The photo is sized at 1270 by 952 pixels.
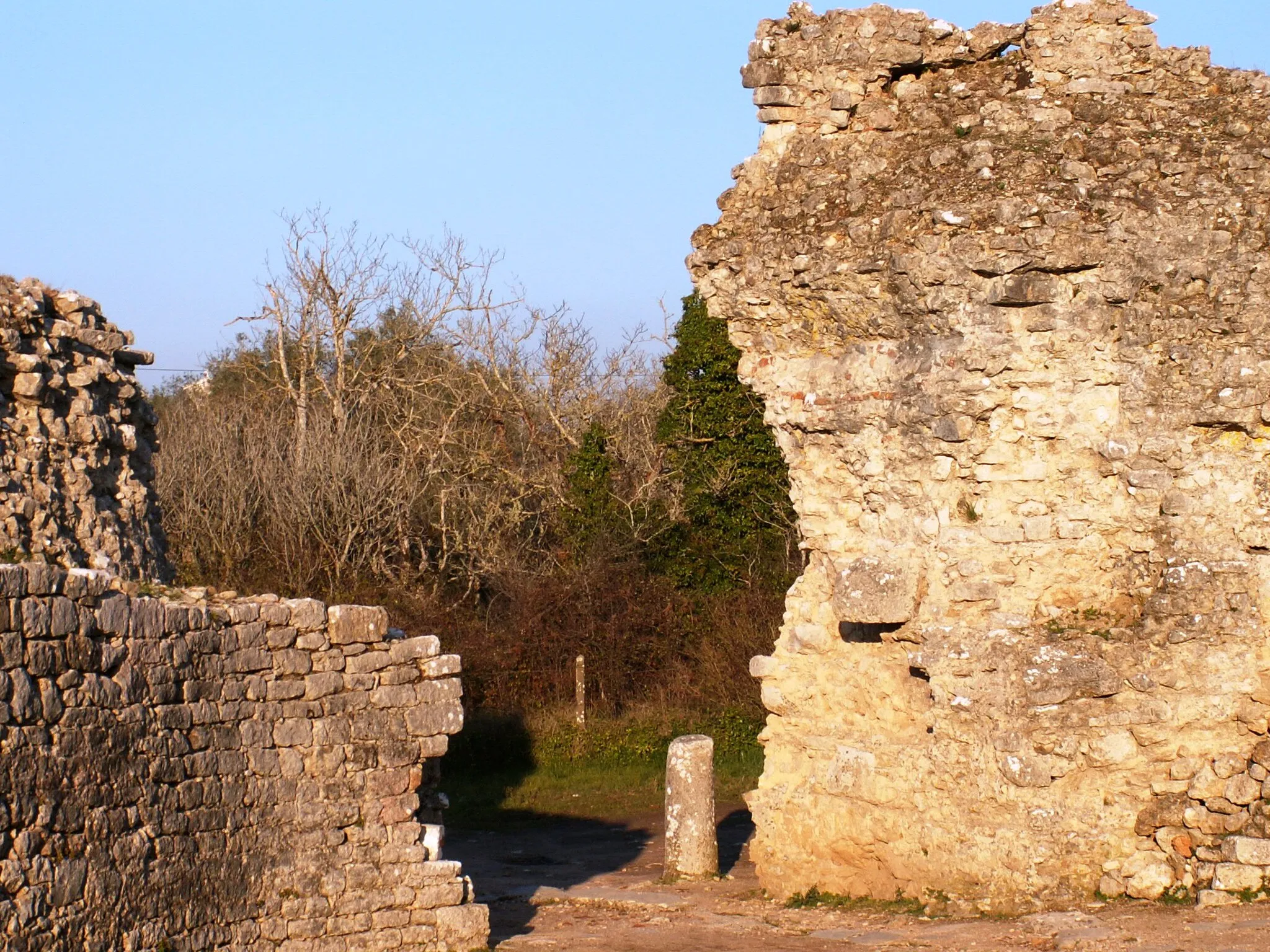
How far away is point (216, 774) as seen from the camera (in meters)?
7.18

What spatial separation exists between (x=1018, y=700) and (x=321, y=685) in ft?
12.4

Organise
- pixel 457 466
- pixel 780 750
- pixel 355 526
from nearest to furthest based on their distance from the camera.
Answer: pixel 780 750 → pixel 355 526 → pixel 457 466

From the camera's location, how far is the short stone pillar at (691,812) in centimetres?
1062

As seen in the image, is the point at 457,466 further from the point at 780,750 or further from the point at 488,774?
the point at 780,750

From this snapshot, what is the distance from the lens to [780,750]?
9.39 m

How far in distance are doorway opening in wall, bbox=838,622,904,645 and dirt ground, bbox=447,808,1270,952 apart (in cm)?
160

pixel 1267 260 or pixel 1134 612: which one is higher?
pixel 1267 260

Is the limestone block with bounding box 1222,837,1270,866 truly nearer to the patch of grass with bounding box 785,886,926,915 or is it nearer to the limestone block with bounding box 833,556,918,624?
the patch of grass with bounding box 785,886,926,915

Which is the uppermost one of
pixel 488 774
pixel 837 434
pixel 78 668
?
pixel 837 434

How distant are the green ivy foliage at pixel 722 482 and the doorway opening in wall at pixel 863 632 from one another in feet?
37.8

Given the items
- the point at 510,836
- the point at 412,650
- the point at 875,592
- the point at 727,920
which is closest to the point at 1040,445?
the point at 875,592

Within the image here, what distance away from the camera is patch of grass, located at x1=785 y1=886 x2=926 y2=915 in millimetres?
8297

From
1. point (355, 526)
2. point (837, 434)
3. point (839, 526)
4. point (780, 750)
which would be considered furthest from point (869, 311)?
point (355, 526)

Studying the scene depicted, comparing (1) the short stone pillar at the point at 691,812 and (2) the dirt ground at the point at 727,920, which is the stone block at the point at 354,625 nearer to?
(2) the dirt ground at the point at 727,920
